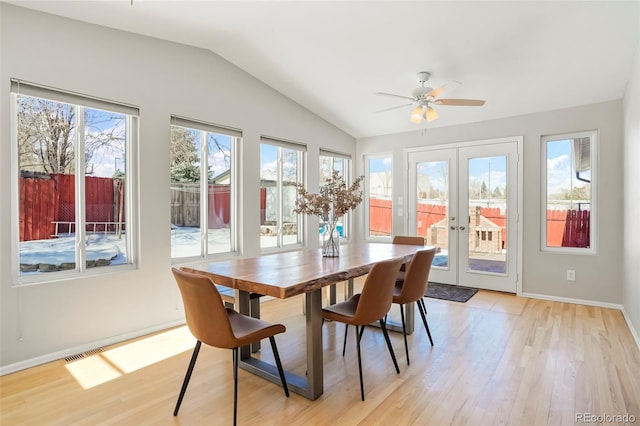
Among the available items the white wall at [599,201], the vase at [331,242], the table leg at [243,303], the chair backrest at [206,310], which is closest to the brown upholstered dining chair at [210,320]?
the chair backrest at [206,310]

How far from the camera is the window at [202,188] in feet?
12.3

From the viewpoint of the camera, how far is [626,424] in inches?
75.5

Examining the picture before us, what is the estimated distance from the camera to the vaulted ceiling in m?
2.78

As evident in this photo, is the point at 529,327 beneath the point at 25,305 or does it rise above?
beneath

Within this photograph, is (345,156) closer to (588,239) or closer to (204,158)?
(204,158)

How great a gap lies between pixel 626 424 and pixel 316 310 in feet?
5.98

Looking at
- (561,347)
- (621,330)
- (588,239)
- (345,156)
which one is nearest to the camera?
(561,347)

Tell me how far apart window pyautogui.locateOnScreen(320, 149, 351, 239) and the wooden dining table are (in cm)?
294

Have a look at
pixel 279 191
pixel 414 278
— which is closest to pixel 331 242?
pixel 414 278

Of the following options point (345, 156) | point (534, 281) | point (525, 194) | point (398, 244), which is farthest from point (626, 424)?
point (345, 156)

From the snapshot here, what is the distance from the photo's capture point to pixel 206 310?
1891 mm

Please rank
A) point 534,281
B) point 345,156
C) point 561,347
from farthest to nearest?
point 345,156 < point 534,281 < point 561,347

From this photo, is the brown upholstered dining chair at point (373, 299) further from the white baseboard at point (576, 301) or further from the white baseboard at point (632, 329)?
the white baseboard at point (576, 301)

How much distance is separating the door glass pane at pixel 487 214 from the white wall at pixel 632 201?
1308mm
